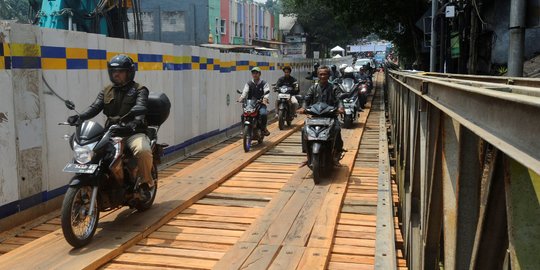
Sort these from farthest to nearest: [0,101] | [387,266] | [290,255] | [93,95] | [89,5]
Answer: [89,5] → [93,95] → [0,101] → [290,255] → [387,266]

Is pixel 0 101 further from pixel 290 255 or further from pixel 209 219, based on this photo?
pixel 290 255

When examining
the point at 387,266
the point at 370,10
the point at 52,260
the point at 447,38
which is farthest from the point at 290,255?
the point at 370,10

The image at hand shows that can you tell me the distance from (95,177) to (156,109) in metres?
1.37

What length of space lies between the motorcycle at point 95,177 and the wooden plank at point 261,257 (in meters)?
1.35

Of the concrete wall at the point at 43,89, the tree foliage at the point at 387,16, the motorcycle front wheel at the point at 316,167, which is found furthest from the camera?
the tree foliage at the point at 387,16

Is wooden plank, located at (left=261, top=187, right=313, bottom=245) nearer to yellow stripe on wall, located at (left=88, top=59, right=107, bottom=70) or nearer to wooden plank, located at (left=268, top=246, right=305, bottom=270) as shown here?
wooden plank, located at (left=268, top=246, right=305, bottom=270)

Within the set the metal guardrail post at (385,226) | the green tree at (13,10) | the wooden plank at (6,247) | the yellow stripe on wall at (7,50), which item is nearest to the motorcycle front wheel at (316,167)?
the metal guardrail post at (385,226)

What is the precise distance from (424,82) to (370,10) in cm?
1926

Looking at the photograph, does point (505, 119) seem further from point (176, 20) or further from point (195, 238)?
point (176, 20)

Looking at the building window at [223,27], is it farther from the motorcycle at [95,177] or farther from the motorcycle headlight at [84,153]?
the motorcycle headlight at [84,153]

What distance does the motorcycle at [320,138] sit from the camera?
646 centimetres

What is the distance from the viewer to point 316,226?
4.69 meters

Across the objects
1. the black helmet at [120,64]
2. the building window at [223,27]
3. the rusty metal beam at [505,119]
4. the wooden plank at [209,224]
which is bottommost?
the wooden plank at [209,224]

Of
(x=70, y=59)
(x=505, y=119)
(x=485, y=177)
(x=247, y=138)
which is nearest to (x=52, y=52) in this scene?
(x=70, y=59)
